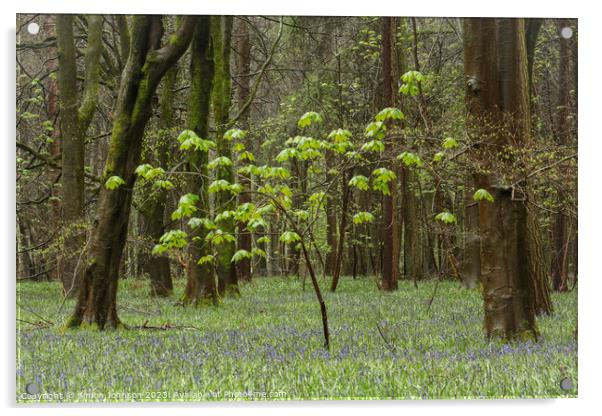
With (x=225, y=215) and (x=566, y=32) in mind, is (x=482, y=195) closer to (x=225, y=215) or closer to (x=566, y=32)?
(x=566, y=32)

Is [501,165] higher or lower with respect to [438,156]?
lower

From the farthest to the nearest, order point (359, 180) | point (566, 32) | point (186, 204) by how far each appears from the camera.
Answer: point (566, 32) → point (359, 180) → point (186, 204)

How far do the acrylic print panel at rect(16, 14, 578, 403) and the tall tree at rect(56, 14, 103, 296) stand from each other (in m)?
0.03

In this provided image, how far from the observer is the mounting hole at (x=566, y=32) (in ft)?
26.4

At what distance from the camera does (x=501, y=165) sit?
297 inches

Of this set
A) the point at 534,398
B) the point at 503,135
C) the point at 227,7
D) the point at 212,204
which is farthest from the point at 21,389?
the point at 503,135

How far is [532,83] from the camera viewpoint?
8.66 metres

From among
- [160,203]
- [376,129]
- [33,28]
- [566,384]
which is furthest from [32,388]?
[566,384]

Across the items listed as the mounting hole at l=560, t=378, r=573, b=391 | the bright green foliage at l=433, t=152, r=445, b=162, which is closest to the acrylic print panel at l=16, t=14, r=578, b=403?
the mounting hole at l=560, t=378, r=573, b=391

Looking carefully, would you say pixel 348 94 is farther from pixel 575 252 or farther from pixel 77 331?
pixel 77 331

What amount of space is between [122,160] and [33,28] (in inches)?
76.7

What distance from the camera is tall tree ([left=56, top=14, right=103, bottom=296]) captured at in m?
8.62

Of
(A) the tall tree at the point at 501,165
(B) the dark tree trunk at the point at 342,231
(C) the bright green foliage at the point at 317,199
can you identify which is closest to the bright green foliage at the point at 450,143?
(A) the tall tree at the point at 501,165
